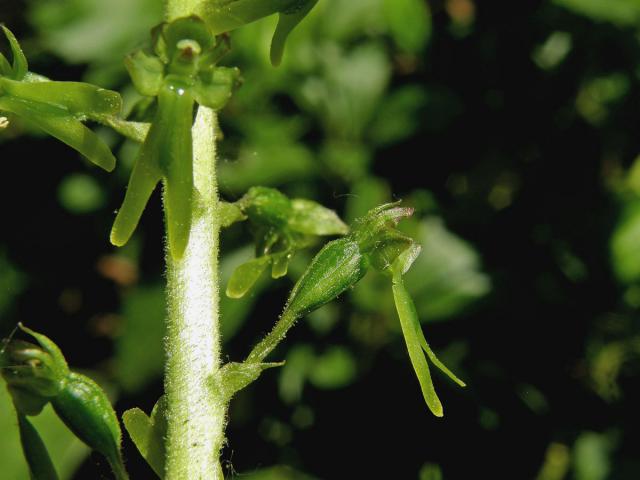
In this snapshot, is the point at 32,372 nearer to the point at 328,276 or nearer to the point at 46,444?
the point at 328,276

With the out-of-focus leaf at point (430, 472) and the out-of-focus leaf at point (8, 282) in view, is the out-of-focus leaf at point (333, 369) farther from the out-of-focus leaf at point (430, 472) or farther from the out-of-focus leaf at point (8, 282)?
the out-of-focus leaf at point (8, 282)

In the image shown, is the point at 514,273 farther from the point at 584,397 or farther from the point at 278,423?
the point at 278,423

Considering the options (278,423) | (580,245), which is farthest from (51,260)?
(580,245)

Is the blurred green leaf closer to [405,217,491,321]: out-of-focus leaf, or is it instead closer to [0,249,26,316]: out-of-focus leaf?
[405,217,491,321]: out-of-focus leaf

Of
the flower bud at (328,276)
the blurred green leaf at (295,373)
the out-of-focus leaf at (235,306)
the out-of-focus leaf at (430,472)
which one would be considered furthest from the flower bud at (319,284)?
the blurred green leaf at (295,373)

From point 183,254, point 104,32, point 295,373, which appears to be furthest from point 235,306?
point 183,254
